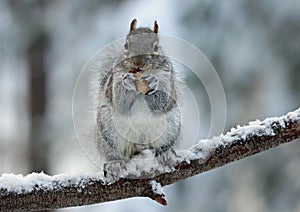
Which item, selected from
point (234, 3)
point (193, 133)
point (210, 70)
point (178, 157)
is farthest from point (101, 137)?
point (234, 3)

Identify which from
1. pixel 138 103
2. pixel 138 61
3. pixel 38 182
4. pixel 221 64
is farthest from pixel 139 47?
pixel 221 64

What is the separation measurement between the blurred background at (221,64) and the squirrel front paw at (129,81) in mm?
1197

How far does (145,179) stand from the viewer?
1.43 m

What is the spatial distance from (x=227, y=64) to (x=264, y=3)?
348mm

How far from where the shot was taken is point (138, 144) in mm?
1639

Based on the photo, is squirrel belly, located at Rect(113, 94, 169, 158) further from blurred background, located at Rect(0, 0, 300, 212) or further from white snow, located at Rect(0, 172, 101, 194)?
blurred background, located at Rect(0, 0, 300, 212)

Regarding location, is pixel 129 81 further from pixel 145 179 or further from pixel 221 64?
pixel 221 64

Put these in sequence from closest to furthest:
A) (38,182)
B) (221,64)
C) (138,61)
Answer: (38,182)
(138,61)
(221,64)

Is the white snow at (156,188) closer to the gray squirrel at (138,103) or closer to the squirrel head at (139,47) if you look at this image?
the gray squirrel at (138,103)

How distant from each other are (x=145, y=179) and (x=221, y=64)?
2.05 meters

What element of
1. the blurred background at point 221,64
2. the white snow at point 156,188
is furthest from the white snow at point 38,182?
the blurred background at point 221,64

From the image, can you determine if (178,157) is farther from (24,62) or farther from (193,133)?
(24,62)

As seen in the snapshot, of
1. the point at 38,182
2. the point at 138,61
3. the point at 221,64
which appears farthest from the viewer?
the point at 221,64

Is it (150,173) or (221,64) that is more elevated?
(221,64)
